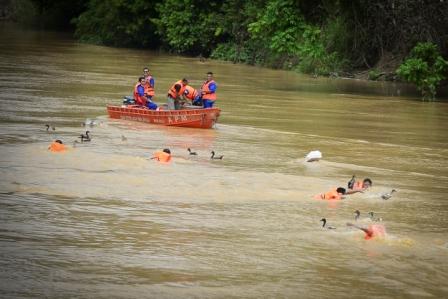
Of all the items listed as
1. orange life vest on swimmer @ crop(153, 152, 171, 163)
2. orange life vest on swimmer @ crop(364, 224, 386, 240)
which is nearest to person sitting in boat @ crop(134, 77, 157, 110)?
orange life vest on swimmer @ crop(153, 152, 171, 163)

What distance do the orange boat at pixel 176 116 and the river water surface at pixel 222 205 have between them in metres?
0.32

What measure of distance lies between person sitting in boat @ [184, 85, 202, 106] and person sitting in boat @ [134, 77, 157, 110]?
102 cm

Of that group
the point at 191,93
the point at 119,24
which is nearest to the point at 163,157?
the point at 191,93

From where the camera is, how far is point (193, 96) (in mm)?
26703

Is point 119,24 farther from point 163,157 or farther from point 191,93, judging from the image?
point 163,157

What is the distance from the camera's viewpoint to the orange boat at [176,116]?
2556 centimetres

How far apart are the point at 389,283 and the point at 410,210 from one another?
14.8ft

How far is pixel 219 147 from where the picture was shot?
75.4 feet

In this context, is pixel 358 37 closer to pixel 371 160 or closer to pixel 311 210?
pixel 371 160

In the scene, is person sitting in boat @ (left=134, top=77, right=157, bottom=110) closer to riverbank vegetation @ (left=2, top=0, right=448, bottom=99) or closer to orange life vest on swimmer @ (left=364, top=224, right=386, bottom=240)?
riverbank vegetation @ (left=2, top=0, right=448, bottom=99)

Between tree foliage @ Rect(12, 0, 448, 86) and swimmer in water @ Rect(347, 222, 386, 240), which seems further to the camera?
tree foliage @ Rect(12, 0, 448, 86)

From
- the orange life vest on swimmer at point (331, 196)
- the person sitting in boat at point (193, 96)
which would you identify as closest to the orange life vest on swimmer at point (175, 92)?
the person sitting in boat at point (193, 96)

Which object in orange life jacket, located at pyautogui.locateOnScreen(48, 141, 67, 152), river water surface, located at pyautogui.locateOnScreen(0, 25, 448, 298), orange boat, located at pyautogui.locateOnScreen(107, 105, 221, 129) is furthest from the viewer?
orange boat, located at pyautogui.locateOnScreen(107, 105, 221, 129)

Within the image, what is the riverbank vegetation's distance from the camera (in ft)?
123
